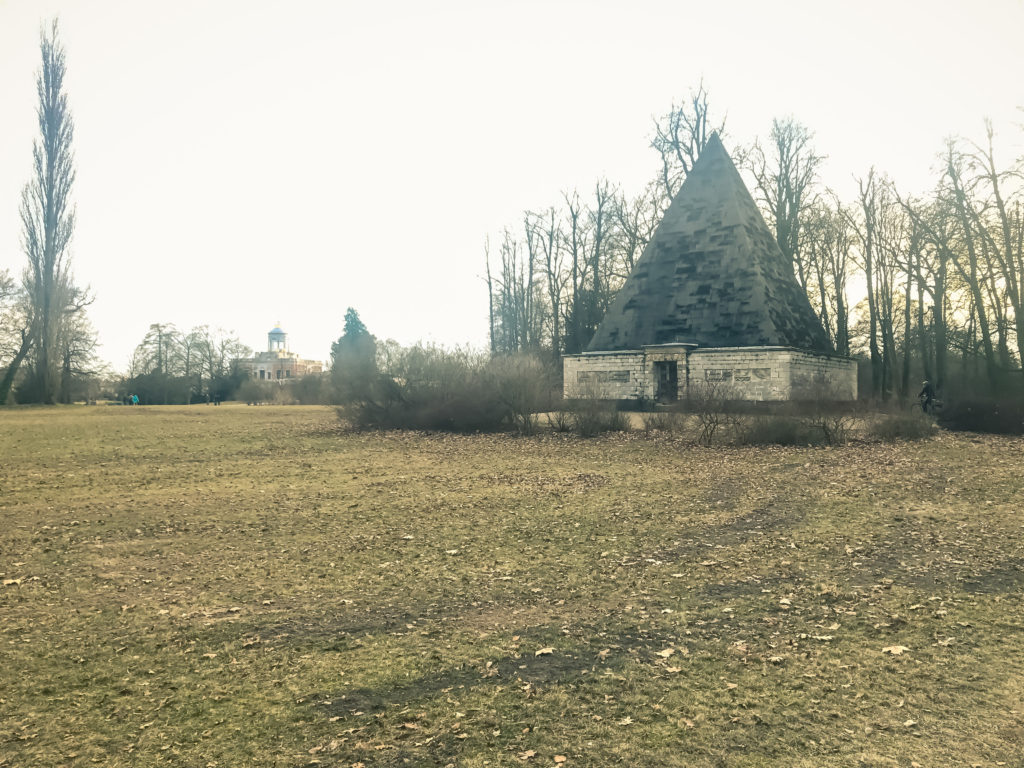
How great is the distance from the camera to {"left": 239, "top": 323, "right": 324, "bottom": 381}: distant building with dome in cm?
10162

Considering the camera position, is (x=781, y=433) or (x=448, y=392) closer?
(x=781, y=433)

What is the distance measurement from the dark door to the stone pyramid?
1.21 m

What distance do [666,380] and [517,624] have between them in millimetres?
23989

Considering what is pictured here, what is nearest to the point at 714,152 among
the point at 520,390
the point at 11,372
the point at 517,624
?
the point at 520,390

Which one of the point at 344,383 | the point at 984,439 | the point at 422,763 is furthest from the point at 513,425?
the point at 422,763

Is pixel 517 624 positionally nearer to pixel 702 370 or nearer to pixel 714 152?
pixel 702 370

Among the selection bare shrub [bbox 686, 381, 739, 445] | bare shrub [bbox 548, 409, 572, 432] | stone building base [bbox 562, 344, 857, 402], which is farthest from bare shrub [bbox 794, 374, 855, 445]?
bare shrub [bbox 548, 409, 572, 432]

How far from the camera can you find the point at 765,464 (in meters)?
14.6

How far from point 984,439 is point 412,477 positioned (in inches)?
611

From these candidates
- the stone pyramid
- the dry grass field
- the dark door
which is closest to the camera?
the dry grass field

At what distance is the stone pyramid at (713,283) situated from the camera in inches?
1104

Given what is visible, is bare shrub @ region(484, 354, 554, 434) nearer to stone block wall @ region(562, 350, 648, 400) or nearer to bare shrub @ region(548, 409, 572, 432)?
bare shrub @ region(548, 409, 572, 432)

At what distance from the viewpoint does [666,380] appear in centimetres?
2869

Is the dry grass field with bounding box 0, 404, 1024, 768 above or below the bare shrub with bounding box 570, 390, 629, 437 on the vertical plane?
below
